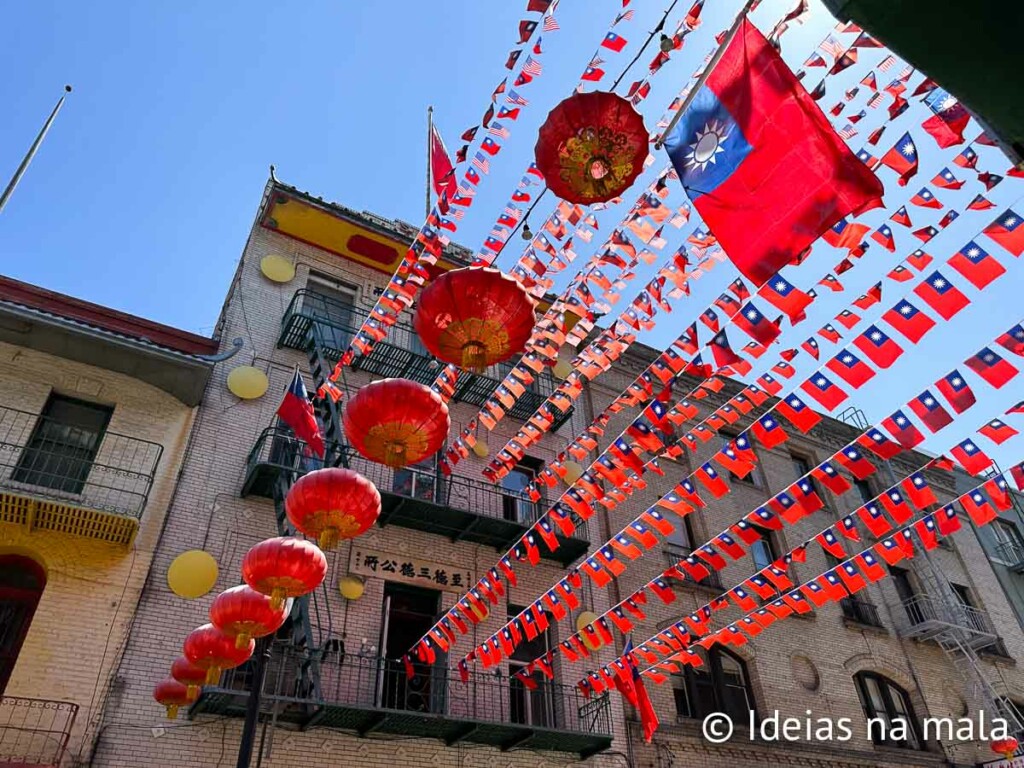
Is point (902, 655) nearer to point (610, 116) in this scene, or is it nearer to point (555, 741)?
point (555, 741)

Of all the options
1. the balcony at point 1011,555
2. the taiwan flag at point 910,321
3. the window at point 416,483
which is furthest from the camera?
the balcony at point 1011,555

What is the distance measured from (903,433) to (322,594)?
913 centimetres

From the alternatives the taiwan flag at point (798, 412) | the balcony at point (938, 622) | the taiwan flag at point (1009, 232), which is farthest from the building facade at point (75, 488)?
the balcony at point (938, 622)

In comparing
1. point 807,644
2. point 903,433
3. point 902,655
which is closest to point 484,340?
point 903,433

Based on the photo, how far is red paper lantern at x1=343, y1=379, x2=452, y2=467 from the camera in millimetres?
6922

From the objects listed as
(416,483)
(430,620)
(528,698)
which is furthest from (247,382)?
(528,698)

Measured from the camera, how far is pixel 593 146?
5.82 metres

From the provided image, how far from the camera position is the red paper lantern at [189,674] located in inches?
326

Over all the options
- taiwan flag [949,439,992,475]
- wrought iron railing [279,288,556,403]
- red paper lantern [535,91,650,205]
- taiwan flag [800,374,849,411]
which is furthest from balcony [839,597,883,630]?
red paper lantern [535,91,650,205]

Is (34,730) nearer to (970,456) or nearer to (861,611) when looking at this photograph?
(970,456)

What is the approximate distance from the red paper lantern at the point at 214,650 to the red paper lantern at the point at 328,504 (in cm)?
170

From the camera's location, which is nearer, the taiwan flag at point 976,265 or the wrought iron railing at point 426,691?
the taiwan flag at point 976,265

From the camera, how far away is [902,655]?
17.5 metres

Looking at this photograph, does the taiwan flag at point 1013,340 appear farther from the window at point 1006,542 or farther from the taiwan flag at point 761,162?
the window at point 1006,542
